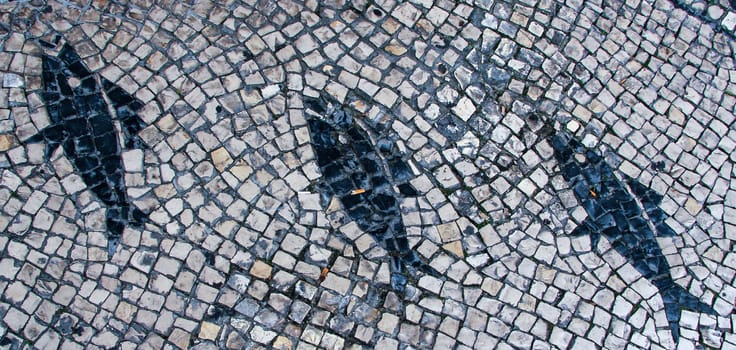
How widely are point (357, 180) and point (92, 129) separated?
1.75 m

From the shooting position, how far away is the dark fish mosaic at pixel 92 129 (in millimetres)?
4461

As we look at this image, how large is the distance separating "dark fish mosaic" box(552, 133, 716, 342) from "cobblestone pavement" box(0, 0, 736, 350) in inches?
0.6

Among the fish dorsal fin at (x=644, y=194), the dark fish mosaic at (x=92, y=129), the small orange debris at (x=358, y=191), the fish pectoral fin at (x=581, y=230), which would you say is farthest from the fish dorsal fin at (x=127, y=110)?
the fish dorsal fin at (x=644, y=194)

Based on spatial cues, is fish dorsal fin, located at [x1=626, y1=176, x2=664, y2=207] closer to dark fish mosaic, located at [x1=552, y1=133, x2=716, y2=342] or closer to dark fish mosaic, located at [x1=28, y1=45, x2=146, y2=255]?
dark fish mosaic, located at [x1=552, y1=133, x2=716, y2=342]

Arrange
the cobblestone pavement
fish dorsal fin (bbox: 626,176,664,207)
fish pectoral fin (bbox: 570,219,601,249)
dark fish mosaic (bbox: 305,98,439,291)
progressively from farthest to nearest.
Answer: fish dorsal fin (bbox: 626,176,664,207)
fish pectoral fin (bbox: 570,219,601,249)
dark fish mosaic (bbox: 305,98,439,291)
the cobblestone pavement

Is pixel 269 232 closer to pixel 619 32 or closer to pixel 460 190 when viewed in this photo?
pixel 460 190

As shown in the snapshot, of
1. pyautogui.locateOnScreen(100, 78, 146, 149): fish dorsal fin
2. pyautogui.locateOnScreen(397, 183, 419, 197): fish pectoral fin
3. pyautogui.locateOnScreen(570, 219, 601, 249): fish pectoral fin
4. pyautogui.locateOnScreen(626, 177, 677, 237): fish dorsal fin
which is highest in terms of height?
pyautogui.locateOnScreen(626, 177, 677, 237): fish dorsal fin

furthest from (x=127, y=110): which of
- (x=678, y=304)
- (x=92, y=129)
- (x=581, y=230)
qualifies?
(x=678, y=304)

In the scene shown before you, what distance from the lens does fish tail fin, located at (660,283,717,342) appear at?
4.60m

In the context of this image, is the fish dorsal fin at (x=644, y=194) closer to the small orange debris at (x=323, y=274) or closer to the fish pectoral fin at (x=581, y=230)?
the fish pectoral fin at (x=581, y=230)

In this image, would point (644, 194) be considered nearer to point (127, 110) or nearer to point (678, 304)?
point (678, 304)

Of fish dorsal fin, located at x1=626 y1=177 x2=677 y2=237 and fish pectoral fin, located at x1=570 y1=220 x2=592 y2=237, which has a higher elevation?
fish dorsal fin, located at x1=626 y1=177 x2=677 y2=237

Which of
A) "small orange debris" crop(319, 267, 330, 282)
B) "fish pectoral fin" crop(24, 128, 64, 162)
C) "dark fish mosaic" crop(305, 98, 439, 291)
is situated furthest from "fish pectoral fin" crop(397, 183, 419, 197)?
"fish pectoral fin" crop(24, 128, 64, 162)

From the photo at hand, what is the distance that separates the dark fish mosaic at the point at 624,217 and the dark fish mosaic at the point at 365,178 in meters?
Result: 1.11
